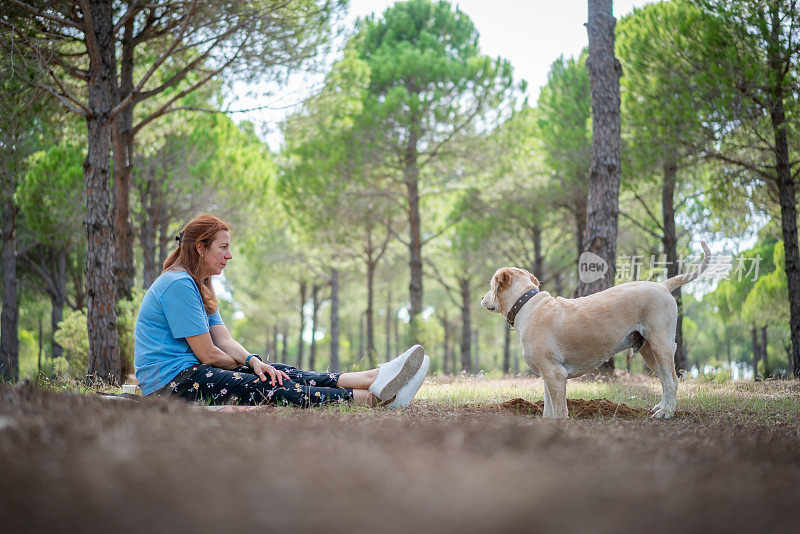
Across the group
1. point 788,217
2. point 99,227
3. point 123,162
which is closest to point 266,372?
point 99,227

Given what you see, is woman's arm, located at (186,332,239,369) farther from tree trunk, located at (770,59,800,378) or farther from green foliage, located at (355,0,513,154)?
green foliage, located at (355,0,513,154)

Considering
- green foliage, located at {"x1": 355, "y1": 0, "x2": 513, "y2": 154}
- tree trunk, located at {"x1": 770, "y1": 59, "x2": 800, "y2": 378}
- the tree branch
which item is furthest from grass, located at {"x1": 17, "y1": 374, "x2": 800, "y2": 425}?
green foliage, located at {"x1": 355, "y1": 0, "x2": 513, "y2": 154}

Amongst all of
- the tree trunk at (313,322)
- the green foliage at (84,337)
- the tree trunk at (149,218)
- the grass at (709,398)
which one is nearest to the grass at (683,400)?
the grass at (709,398)

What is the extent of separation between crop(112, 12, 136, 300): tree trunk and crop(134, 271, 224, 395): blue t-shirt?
5.39 metres

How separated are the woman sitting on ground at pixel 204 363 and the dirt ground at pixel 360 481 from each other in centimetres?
189

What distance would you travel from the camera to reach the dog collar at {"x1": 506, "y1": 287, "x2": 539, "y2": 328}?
4.29 meters

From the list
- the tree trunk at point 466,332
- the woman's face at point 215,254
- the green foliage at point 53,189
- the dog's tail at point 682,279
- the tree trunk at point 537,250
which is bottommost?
the tree trunk at point 466,332

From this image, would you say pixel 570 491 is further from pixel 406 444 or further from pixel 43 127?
pixel 43 127

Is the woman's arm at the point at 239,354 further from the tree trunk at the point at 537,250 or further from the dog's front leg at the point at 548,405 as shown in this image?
the tree trunk at the point at 537,250

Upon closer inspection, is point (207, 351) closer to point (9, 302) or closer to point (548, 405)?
point (548, 405)

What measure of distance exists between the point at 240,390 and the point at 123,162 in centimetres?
669

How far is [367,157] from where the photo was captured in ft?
52.7

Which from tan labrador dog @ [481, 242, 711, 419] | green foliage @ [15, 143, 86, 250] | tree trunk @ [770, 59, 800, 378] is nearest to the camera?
tan labrador dog @ [481, 242, 711, 419]

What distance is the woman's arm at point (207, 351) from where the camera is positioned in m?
3.95
